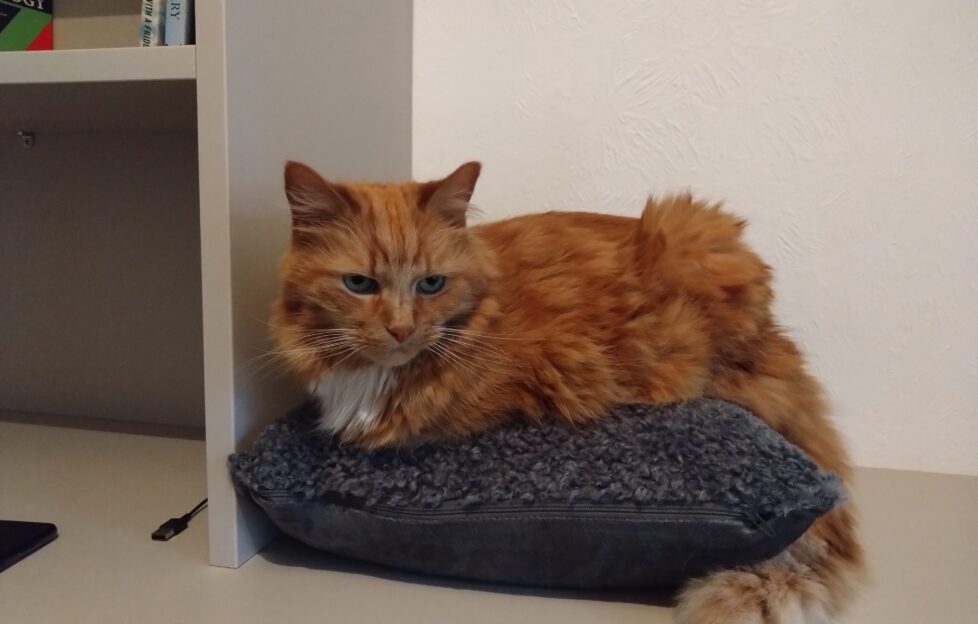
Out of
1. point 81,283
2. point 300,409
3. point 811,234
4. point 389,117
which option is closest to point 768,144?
point 811,234

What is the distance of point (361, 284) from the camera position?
31.2 inches

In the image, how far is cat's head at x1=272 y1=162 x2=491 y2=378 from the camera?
77 centimetres

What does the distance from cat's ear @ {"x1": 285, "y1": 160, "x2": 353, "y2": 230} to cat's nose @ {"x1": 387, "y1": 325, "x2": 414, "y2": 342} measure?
0.15 meters

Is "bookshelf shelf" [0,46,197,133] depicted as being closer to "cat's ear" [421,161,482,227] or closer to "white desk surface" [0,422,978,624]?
"cat's ear" [421,161,482,227]

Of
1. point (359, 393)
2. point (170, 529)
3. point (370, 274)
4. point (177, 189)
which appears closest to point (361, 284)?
point (370, 274)

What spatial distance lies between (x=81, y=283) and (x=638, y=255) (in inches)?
43.9

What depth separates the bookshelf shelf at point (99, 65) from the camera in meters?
0.76

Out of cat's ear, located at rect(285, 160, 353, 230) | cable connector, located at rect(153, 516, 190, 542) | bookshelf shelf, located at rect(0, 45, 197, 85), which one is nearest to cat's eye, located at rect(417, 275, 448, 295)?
cat's ear, located at rect(285, 160, 353, 230)

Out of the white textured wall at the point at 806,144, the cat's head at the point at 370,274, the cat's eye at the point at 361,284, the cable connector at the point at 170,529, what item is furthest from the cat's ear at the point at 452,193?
the cable connector at the point at 170,529

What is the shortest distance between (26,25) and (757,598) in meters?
1.32

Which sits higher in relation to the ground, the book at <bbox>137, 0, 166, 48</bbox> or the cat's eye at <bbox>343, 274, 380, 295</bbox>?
the book at <bbox>137, 0, 166, 48</bbox>

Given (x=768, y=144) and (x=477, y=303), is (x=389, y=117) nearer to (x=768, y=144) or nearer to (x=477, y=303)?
(x=477, y=303)

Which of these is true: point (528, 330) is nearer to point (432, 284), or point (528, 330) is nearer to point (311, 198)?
point (432, 284)

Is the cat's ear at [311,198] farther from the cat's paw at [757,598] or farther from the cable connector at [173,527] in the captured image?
the cat's paw at [757,598]
